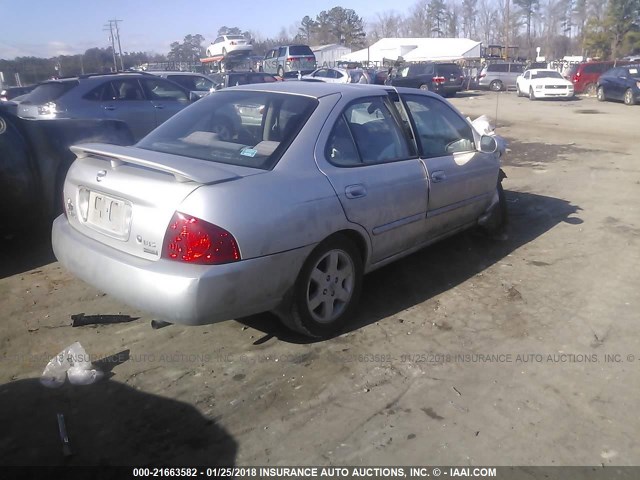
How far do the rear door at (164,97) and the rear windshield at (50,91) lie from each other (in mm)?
1205

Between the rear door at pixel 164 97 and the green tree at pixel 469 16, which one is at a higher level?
the green tree at pixel 469 16

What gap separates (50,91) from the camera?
9406 millimetres

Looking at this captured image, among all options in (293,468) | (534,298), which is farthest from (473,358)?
(293,468)

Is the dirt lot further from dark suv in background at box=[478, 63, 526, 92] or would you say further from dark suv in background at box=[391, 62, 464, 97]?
dark suv in background at box=[478, 63, 526, 92]

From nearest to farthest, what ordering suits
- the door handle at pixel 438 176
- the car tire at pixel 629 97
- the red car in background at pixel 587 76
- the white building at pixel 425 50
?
the door handle at pixel 438 176 < the car tire at pixel 629 97 < the red car in background at pixel 587 76 < the white building at pixel 425 50

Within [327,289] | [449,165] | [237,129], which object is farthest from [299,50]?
[327,289]

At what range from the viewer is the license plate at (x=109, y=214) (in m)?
3.11

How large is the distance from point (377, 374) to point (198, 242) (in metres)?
1.28

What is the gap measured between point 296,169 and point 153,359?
144 cm

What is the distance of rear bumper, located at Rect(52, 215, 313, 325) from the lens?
283 cm

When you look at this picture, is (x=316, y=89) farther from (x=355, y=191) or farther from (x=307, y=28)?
(x=307, y=28)

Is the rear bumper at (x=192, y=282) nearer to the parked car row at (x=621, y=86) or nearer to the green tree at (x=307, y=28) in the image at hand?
the parked car row at (x=621, y=86)

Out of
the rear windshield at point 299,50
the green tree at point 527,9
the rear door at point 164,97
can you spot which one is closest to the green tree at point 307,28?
the green tree at point 527,9

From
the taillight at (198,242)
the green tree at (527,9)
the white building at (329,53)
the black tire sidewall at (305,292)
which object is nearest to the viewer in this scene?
the taillight at (198,242)
